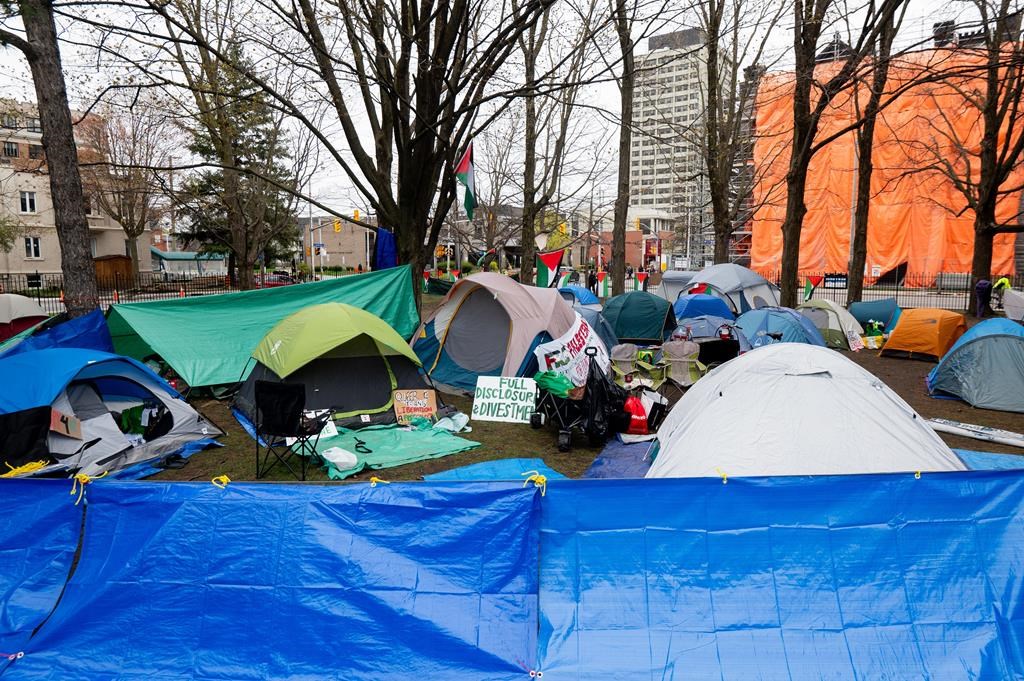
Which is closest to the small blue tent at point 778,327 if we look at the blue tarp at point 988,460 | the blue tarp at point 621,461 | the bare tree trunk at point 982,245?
the blue tarp at point 988,460

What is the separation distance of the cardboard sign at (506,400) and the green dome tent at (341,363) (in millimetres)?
901

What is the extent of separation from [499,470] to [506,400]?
2.27 meters

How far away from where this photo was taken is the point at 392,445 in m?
7.66

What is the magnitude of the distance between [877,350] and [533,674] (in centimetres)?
1466

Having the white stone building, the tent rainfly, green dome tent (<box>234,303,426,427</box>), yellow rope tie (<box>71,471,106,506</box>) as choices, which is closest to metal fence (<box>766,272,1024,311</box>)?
the tent rainfly

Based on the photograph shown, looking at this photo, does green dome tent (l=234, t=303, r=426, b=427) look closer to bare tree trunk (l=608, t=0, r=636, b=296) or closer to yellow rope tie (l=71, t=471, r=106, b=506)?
yellow rope tie (l=71, t=471, r=106, b=506)

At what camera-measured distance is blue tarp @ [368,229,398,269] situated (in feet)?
39.5

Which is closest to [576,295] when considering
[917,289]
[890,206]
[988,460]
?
[988,460]

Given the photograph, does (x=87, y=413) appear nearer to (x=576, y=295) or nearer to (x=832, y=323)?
(x=576, y=295)

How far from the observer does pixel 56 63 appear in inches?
315

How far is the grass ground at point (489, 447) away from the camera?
6.86m

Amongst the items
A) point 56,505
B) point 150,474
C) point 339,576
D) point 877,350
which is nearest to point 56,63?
point 150,474

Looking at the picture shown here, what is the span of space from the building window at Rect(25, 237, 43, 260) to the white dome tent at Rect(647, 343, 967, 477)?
46.8 m

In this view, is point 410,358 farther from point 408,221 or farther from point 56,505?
point 56,505
